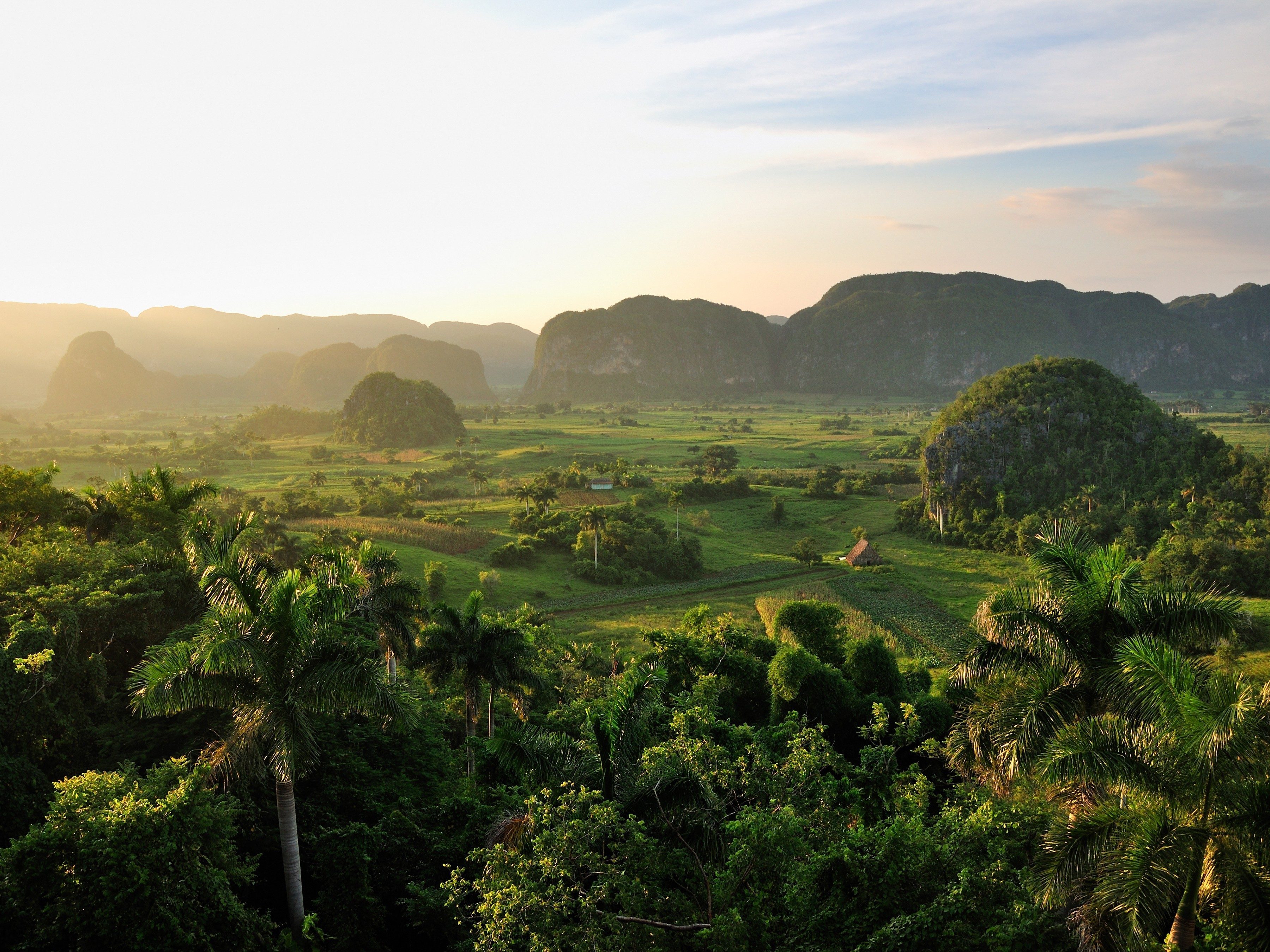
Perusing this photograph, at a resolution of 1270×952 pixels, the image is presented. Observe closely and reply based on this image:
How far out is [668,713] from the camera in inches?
688

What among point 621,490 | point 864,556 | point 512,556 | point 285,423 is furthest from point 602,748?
point 285,423

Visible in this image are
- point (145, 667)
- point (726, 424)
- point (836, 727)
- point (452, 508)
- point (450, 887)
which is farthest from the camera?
point (726, 424)

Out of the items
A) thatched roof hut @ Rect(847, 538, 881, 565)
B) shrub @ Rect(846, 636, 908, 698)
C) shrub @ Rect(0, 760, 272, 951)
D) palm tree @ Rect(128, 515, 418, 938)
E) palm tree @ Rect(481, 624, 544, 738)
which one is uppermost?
palm tree @ Rect(128, 515, 418, 938)

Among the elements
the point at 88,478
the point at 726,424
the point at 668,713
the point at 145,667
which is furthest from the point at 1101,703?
the point at 726,424

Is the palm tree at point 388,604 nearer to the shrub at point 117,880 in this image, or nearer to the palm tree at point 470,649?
the palm tree at point 470,649

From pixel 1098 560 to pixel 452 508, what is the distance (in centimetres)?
6287

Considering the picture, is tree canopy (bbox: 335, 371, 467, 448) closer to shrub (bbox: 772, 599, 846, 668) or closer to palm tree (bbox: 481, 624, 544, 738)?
shrub (bbox: 772, 599, 846, 668)

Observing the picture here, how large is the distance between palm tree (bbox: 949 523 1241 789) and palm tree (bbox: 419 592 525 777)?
12.6 metres

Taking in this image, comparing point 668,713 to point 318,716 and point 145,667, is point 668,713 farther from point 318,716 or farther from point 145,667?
point 145,667

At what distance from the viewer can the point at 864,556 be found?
57.1 meters

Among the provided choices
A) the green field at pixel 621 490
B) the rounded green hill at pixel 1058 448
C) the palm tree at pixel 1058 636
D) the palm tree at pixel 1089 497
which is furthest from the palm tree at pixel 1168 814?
the palm tree at pixel 1089 497

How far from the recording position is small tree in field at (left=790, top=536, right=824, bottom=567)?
186 feet

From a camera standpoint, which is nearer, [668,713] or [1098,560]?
[1098,560]

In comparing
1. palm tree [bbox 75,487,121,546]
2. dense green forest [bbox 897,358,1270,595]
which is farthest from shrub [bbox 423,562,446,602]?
dense green forest [bbox 897,358,1270,595]
